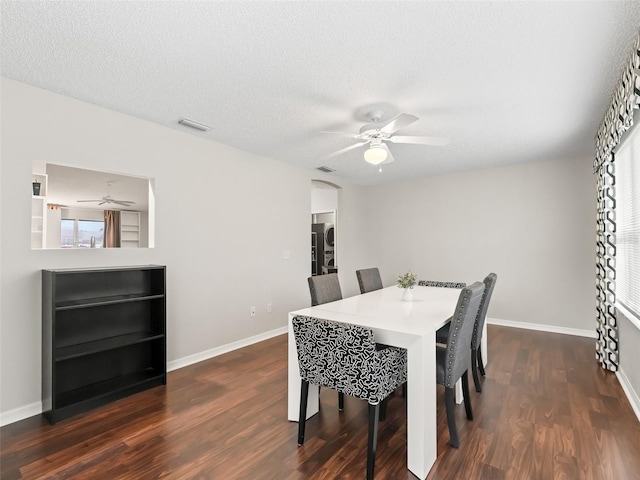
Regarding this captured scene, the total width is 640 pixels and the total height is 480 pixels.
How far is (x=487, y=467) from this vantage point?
6.10 ft

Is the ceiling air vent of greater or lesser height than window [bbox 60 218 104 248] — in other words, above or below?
above

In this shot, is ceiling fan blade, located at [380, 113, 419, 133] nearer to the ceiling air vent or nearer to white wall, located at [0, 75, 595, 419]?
the ceiling air vent

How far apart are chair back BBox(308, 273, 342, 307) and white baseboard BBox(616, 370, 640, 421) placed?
2.39 m

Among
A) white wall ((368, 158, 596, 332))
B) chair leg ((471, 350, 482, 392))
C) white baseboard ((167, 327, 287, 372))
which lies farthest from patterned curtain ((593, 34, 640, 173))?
white baseboard ((167, 327, 287, 372))

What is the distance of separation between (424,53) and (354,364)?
1915mm

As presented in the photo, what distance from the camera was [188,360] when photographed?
11.5ft

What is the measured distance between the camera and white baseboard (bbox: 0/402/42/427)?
2.34 meters

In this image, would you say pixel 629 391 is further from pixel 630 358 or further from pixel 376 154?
pixel 376 154

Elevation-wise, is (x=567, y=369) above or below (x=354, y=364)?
below

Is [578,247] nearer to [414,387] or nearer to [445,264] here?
[445,264]

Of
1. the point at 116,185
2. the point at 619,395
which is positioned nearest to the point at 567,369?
the point at 619,395

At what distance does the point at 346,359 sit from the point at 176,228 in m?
2.41

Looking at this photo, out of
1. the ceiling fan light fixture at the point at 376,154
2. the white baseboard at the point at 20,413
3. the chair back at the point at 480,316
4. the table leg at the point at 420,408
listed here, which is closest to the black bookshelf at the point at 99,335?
the white baseboard at the point at 20,413

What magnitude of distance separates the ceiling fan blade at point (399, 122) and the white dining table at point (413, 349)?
1445 millimetres
